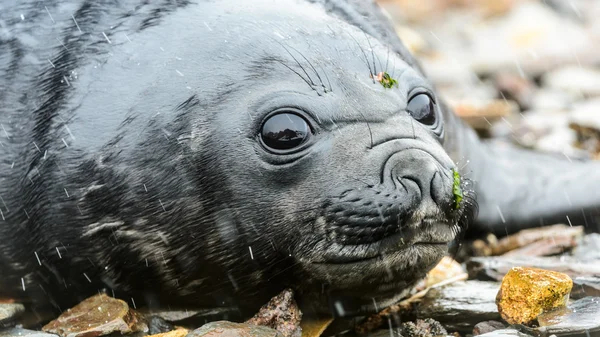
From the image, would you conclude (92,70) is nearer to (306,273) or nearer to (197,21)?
(197,21)

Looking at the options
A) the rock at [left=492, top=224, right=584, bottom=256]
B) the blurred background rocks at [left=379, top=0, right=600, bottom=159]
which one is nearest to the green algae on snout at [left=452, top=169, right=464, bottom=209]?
the rock at [left=492, top=224, right=584, bottom=256]

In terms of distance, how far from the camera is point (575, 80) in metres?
11.1

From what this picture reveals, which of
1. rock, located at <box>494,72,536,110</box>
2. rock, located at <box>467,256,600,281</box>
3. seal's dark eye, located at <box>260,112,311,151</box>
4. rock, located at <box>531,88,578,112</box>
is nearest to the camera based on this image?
seal's dark eye, located at <box>260,112,311,151</box>

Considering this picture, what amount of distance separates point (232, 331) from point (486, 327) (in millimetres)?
1223

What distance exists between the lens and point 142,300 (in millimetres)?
4777

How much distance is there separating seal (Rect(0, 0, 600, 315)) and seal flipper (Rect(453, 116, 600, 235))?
1.63 m

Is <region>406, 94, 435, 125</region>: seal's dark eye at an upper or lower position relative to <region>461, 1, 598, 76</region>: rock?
upper

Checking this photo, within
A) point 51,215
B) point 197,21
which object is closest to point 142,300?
point 51,215

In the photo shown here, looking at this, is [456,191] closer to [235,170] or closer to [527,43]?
[235,170]

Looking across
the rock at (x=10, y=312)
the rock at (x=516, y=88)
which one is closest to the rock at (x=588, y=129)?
the rock at (x=516, y=88)

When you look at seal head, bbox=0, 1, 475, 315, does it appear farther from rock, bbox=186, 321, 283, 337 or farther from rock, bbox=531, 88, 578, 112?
rock, bbox=531, 88, 578, 112

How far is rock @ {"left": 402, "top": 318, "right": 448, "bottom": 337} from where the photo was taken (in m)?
4.54

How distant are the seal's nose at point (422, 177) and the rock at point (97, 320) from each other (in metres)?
1.42

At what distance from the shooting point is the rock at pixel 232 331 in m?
4.09
